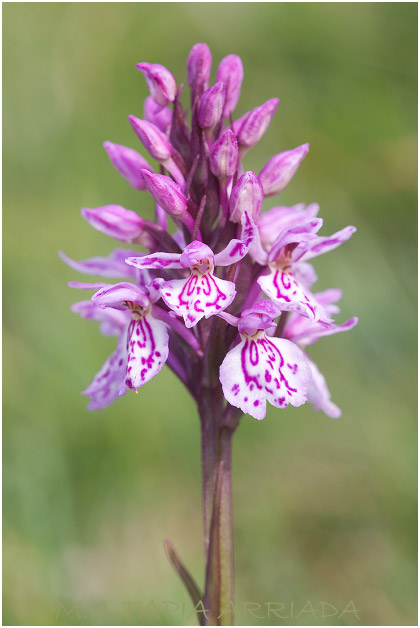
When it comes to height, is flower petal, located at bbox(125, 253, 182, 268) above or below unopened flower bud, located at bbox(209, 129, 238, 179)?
below

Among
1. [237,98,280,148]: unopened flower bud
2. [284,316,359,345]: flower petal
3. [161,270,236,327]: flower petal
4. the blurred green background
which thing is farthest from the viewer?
the blurred green background

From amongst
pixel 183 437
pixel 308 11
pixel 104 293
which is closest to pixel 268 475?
pixel 183 437

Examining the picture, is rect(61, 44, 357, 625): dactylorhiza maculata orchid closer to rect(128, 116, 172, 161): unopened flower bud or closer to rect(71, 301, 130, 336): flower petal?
rect(128, 116, 172, 161): unopened flower bud

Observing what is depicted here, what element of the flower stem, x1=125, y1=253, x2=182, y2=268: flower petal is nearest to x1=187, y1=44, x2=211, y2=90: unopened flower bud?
x1=125, y1=253, x2=182, y2=268: flower petal

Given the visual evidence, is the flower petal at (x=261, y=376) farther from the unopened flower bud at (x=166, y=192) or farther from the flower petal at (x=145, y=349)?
the unopened flower bud at (x=166, y=192)

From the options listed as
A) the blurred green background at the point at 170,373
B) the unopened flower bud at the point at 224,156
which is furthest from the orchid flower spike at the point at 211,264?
the blurred green background at the point at 170,373
